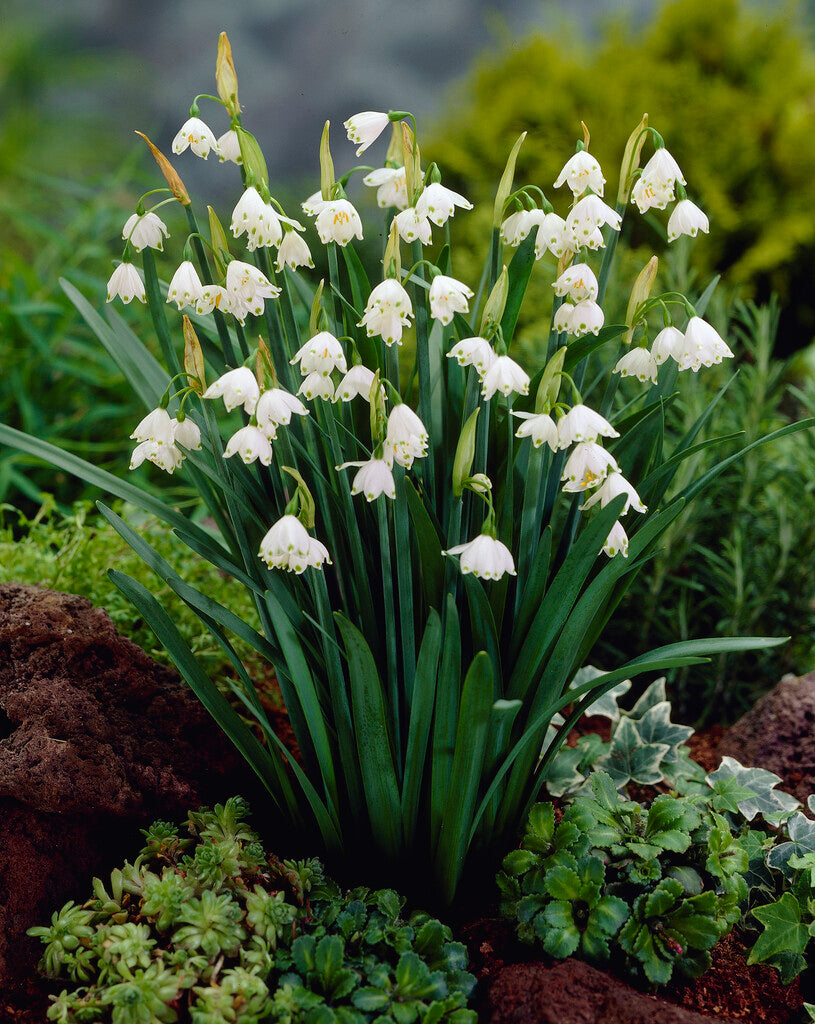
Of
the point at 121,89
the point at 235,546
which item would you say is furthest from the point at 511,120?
the point at 235,546

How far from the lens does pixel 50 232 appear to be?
3.06m

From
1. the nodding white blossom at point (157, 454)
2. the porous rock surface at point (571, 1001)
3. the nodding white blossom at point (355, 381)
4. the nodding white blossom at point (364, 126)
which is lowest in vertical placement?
the porous rock surface at point (571, 1001)

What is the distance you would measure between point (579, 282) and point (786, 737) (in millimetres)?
1093

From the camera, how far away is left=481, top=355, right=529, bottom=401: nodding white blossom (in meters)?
0.94

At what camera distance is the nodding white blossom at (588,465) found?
3.16 feet

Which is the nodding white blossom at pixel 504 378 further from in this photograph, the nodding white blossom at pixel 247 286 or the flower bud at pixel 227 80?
the flower bud at pixel 227 80

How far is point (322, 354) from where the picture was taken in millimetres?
950

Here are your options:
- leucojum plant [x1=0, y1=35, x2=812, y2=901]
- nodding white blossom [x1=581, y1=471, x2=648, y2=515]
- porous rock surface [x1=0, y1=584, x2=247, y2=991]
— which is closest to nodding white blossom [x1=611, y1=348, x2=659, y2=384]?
leucojum plant [x1=0, y1=35, x2=812, y2=901]

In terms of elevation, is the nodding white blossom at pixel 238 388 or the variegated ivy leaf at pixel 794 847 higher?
the nodding white blossom at pixel 238 388

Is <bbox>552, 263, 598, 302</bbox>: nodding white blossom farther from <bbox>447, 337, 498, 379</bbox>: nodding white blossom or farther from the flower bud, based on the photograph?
the flower bud

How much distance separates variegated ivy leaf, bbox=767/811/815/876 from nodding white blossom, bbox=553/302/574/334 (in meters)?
0.86

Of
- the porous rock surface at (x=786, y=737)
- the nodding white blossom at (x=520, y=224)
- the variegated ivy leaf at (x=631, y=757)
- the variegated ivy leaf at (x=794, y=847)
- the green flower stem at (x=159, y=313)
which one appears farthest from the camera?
the porous rock surface at (x=786, y=737)

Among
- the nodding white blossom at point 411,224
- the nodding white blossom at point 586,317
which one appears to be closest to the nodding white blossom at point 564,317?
the nodding white blossom at point 586,317

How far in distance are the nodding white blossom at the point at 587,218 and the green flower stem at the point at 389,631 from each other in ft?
1.28
